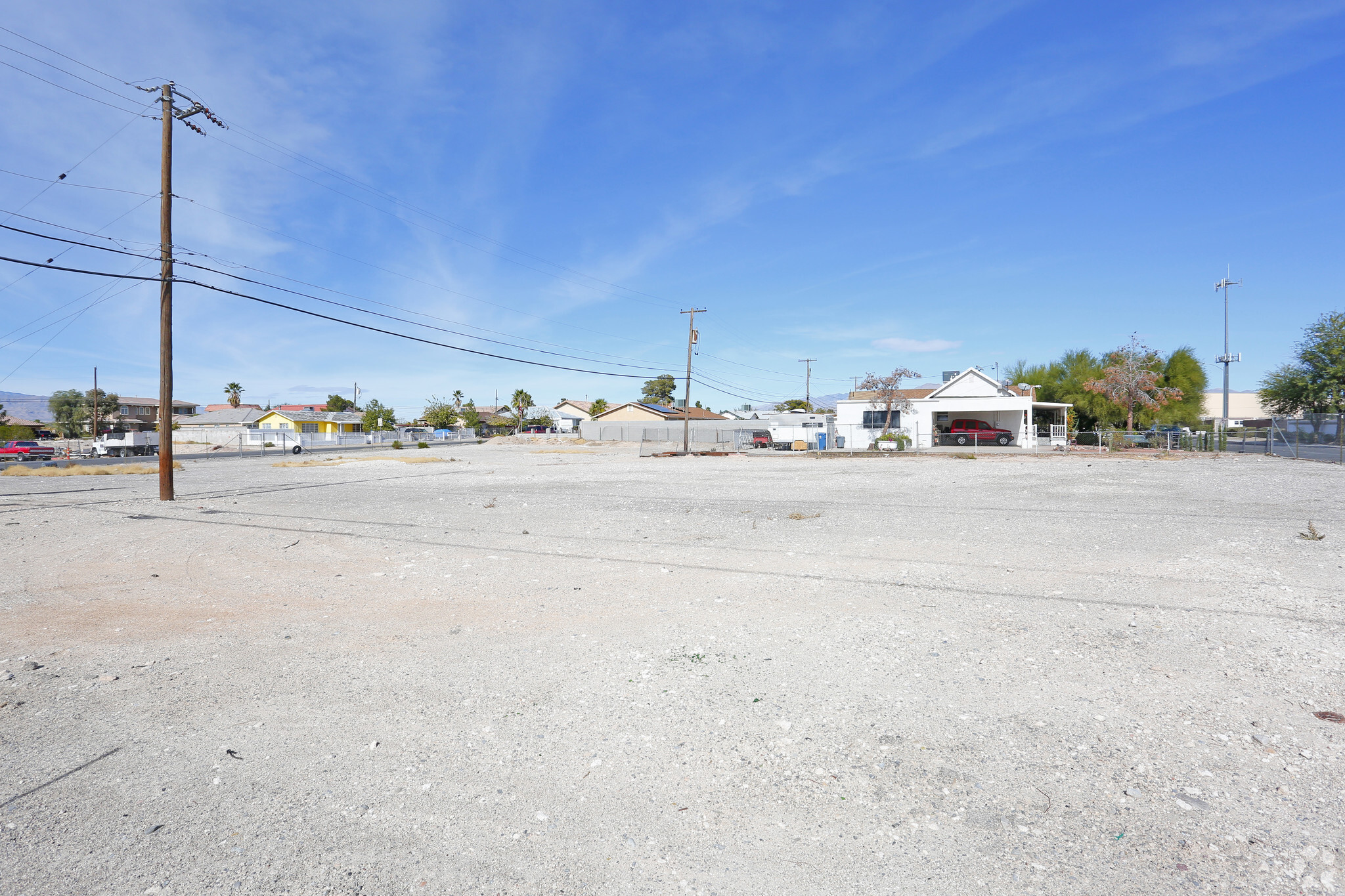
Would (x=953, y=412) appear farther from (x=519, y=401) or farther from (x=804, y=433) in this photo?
(x=519, y=401)

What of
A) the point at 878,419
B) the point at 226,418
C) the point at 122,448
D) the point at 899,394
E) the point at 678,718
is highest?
the point at 899,394

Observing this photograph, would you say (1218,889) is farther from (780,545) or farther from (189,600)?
(189,600)

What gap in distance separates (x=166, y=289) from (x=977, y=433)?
1801 inches

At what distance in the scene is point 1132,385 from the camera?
4856cm

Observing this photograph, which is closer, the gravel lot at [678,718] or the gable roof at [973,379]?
the gravel lot at [678,718]

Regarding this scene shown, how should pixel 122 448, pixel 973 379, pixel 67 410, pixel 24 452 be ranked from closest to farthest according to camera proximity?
pixel 24 452
pixel 122 448
pixel 973 379
pixel 67 410

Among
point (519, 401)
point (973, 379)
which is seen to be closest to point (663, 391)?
point (519, 401)

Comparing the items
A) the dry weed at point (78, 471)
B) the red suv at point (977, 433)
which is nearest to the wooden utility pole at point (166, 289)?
the dry weed at point (78, 471)

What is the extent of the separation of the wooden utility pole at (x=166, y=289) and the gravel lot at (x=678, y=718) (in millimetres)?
7278

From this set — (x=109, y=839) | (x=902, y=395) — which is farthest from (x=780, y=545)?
(x=902, y=395)

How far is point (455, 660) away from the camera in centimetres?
528

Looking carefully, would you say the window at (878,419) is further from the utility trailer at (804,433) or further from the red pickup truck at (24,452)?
the red pickup truck at (24,452)

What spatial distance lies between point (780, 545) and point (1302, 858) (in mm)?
7308

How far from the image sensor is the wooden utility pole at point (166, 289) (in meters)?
16.7
